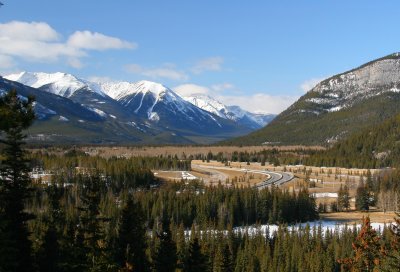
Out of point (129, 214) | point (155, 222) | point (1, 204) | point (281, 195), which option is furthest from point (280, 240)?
point (1, 204)

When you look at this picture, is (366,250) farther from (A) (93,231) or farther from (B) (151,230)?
(B) (151,230)

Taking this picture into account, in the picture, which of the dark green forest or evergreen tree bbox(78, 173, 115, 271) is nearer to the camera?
evergreen tree bbox(78, 173, 115, 271)

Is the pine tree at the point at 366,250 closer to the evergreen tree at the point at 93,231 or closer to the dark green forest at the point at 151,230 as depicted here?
the dark green forest at the point at 151,230

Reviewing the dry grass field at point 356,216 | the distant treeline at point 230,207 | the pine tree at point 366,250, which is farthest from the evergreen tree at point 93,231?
the dry grass field at point 356,216

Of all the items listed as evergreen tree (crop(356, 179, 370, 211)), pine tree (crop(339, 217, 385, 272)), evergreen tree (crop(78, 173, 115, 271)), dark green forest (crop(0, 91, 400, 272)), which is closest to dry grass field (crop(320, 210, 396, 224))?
evergreen tree (crop(356, 179, 370, 211))

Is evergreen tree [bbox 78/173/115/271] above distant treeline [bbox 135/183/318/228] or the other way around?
above

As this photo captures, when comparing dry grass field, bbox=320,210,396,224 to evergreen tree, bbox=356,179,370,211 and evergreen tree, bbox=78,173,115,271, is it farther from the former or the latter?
evergreen tree, bbox=78,173,115,271

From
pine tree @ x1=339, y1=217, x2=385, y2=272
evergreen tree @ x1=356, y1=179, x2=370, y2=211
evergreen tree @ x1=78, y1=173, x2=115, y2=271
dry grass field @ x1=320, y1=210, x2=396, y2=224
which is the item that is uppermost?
evergreen tree @ x1=78, y1=173, x2=115, y2=271

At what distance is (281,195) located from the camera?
149125 millimetres

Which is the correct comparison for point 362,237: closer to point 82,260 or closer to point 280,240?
point 82,260

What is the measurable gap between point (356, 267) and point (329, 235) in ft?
A: 196

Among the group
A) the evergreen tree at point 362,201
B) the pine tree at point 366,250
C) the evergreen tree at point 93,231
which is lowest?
the evergreen tree at point 362,201

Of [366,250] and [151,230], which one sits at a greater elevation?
[366,250]

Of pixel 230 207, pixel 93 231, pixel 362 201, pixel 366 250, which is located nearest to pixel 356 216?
A: pixel 362 201
